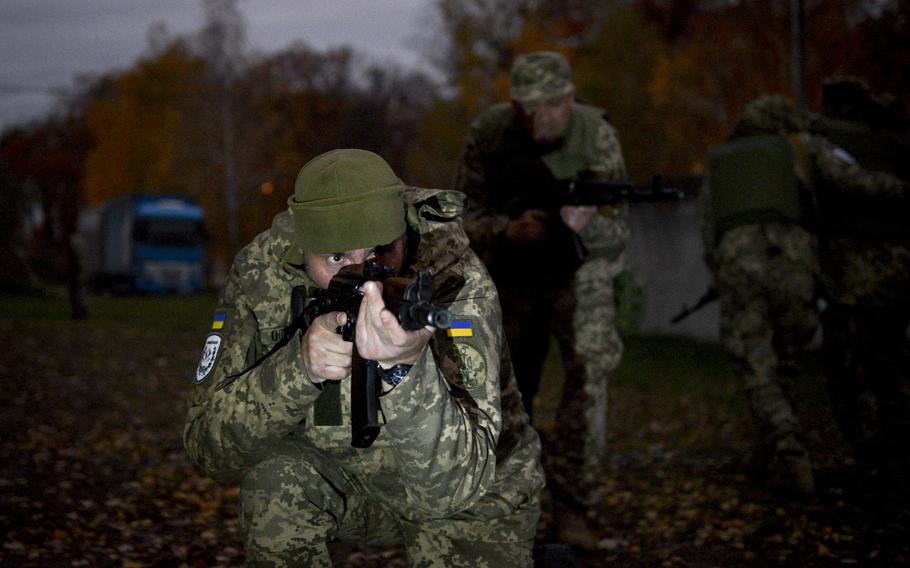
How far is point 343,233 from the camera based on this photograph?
281 cm

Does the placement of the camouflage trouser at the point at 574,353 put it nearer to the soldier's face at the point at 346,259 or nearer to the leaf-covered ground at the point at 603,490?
the leaf-covered ground at the point at 603,490

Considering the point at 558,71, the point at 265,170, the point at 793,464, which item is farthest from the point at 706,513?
the point at 265,170

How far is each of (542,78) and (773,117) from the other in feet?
6.76

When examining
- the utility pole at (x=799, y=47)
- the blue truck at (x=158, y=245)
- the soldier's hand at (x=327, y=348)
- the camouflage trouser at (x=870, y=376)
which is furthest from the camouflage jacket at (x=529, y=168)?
the blue truck at (x=158, y=245)

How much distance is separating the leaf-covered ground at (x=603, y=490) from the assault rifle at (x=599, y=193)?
1.75m

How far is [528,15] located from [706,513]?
31.4 m

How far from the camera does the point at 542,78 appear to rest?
17.0 ft

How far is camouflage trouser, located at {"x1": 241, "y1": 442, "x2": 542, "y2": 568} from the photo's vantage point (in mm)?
3080

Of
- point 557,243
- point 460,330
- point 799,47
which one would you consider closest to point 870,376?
point 557,243

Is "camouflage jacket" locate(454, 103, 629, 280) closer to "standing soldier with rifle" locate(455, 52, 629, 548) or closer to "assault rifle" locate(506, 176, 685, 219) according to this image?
"standing soldier with rifle" locate(455, 52, 629, 548)

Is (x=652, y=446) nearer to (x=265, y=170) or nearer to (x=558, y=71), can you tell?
(x=558, y=71)

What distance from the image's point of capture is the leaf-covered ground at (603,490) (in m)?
4.94

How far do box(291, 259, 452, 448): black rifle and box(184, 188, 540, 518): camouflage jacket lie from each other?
8 cm

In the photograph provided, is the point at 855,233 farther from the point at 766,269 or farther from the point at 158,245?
the point at 158,245
